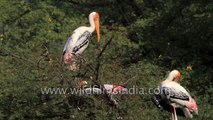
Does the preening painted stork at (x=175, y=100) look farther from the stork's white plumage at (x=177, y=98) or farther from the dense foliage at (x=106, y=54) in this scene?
the dense foliage at (x=106, y=54)

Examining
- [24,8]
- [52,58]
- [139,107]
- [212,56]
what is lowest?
[139,107]

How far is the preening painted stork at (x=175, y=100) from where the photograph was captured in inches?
295

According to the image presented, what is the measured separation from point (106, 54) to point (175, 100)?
3.77ft

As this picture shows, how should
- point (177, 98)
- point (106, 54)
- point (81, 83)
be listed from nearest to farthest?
point (81, 83) < point (177, 98) < point (106, 54)

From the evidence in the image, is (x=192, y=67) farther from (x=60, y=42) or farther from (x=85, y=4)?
(x=85, y=4)

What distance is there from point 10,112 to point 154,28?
16.0 feet

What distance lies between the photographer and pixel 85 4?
14.8 metres

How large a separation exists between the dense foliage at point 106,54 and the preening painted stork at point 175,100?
7.4 inches

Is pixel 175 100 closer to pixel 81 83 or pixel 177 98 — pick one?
pixel 177 98

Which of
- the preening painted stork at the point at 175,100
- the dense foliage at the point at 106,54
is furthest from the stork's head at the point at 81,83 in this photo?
the preening painted stork at the point at 175,100

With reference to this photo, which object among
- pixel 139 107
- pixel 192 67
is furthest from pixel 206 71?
pixel 139 107

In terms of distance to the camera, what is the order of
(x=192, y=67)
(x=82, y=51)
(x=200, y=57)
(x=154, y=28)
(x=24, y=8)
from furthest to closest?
(x=24, y=8) → (x=154, y=28) → (x=200, y=57) → (x=192, y=67) → (x=82, y=51)

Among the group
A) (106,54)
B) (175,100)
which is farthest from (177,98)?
(106,54)

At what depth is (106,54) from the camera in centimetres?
802
